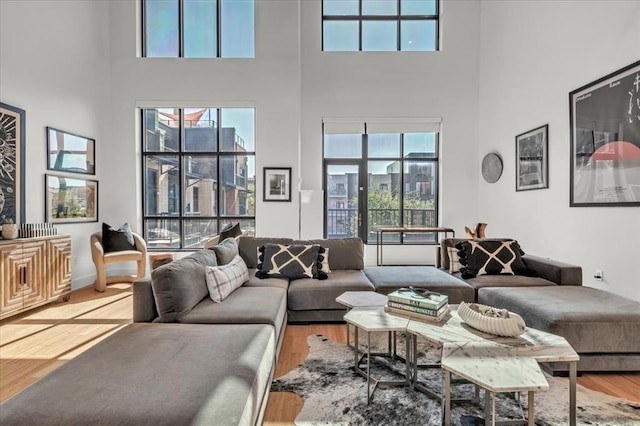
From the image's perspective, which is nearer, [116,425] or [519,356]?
[116,425]

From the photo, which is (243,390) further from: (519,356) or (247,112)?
(247,112)

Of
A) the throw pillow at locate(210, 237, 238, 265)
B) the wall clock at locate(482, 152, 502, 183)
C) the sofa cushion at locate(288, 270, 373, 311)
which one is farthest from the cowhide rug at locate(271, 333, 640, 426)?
the wall clock at locate(482, 152, 502, 183)

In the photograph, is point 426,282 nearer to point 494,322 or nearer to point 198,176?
point 494,322

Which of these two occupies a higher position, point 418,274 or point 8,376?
point 418,274

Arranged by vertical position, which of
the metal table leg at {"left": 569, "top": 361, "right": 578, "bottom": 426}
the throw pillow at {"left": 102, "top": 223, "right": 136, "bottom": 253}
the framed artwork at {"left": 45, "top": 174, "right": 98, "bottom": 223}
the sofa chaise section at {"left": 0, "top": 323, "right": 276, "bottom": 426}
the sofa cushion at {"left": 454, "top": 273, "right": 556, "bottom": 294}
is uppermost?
the framed artwork at {"left": 45, "top": 174, "right": 98, "bottom": 223}

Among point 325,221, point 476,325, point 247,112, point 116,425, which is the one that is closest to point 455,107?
point 325,221

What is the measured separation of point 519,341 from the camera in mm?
1714

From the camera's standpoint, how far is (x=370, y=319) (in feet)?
6.78

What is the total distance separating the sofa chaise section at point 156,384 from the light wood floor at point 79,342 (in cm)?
51

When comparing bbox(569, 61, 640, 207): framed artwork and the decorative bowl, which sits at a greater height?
bbox(569, 61, 640, 207): framed artwork

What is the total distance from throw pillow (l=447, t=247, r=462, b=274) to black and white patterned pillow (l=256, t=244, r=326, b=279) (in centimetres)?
155

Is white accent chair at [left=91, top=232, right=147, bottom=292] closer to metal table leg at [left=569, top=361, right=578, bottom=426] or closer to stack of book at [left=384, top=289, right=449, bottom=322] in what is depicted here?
stack of book at [left=384, top=289, right=449, bottom=322]

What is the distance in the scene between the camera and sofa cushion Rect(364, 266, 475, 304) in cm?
316

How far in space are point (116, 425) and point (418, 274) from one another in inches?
117
